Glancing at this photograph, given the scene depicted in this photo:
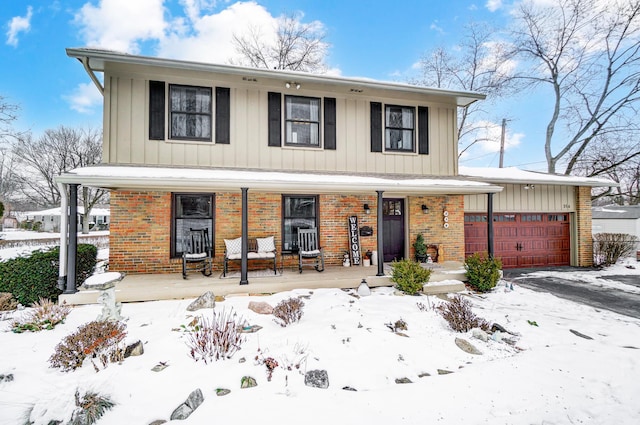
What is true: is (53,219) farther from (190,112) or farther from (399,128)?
(399,128)

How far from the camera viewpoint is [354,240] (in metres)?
7.96

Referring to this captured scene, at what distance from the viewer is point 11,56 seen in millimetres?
13938

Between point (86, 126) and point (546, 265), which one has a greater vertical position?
point (86, 126)

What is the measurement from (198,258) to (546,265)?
35.4ft

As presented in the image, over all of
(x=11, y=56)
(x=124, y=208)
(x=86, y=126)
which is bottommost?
(x=124, y=208)

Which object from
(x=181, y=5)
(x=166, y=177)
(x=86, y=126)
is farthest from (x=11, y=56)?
(x=166, y=177)

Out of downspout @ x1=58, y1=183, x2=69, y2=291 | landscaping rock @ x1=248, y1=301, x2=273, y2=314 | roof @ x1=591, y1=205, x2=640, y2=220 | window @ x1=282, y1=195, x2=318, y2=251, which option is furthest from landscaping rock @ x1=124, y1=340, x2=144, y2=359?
roof @ x1=591, y1=205, x2=640, y2=220

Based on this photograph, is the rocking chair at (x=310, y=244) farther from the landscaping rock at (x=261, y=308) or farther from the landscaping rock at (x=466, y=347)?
the landscaping rock at (x=466, y=347)

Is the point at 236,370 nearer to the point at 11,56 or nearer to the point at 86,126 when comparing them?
the point at 11,56

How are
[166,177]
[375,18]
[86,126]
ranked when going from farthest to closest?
[86,126] < [375,18] < [166,177]

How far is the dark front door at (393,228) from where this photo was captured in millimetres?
8469

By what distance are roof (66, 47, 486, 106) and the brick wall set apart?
542cm

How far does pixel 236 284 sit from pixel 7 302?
3818 mm

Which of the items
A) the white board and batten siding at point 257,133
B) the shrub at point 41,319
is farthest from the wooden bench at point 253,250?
the shrub at point 41,319
